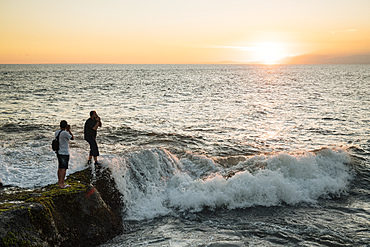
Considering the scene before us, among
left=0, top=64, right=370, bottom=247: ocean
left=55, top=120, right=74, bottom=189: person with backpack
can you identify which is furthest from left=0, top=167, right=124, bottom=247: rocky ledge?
left=55, top=120, right=74, bottom=189: person with backpack

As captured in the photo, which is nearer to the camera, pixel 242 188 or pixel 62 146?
pixel 62 146

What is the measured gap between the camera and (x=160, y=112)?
27453mm

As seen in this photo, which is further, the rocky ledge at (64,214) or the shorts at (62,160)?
the shorts at (62,160)

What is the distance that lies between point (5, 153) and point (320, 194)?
1360cm

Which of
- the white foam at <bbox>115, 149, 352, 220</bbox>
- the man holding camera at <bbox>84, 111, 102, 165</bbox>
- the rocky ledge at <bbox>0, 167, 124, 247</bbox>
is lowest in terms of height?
the white foam at <bbox>115, 149, 352, 220</bbox>

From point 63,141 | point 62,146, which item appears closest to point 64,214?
point 62,146

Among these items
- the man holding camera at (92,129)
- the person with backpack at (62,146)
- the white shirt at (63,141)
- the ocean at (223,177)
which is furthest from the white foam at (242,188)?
the white shirt at (63,141)

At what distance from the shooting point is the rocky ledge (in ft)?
21.2

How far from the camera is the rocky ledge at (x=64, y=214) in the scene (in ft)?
21.2

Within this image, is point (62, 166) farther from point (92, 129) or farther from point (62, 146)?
point (92, 129)

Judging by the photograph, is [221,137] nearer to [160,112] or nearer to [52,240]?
[160,112]

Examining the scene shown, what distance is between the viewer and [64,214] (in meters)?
7.52

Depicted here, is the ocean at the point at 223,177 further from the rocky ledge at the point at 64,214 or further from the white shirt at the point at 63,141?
the white shirt at the point at 63,141

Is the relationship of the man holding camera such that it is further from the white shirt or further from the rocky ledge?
the white shirt
